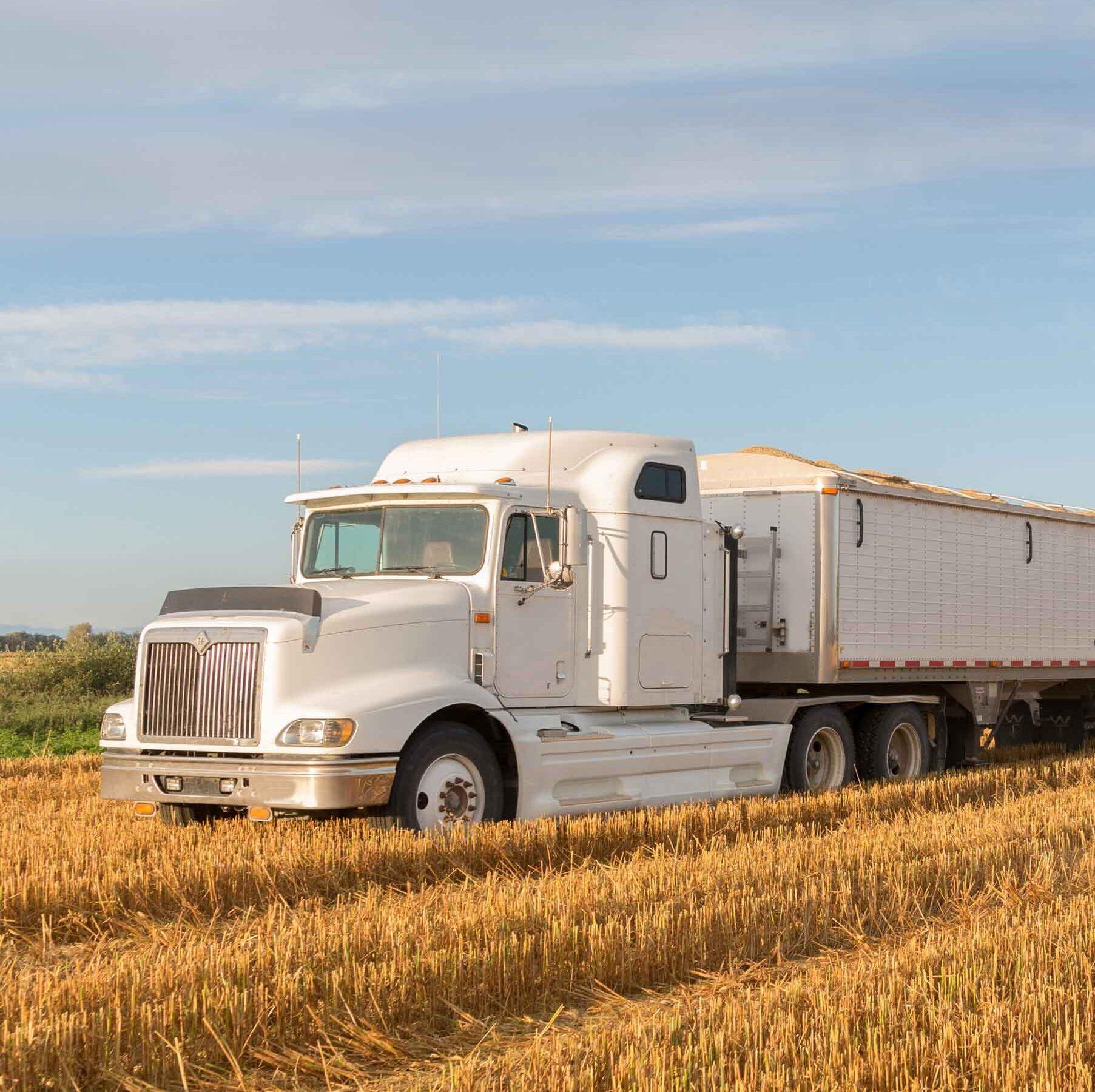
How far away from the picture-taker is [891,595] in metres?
15.0

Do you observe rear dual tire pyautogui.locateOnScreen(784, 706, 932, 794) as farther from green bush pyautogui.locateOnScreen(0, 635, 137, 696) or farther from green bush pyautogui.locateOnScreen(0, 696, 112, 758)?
green bush pyautogui.locateOnScreen(0, 635, 137, 696)

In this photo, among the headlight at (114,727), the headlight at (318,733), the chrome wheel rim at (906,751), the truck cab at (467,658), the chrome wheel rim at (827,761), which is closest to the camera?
the headlight at (318,733)

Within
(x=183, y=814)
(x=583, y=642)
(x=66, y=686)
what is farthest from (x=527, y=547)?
(x=66, y=686)

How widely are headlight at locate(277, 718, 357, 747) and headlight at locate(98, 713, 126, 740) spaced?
1506mm

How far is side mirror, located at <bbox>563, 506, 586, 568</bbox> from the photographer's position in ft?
38.8

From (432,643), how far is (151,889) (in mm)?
3232

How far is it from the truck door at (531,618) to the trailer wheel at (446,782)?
26.9 inches

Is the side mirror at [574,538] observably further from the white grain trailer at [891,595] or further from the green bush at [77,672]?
the green bush at [77,672]

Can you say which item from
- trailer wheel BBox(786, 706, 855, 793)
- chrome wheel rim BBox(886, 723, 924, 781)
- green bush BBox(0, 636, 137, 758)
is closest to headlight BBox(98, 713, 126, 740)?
trailer wheel BBox(786, 706, 855, 793)

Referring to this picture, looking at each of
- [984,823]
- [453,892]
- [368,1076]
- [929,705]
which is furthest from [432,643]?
[929,705]

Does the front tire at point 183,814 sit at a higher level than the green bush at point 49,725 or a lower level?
higher

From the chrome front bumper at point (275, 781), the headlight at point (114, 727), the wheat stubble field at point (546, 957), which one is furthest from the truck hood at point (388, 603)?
the headlight at point (114, 727)

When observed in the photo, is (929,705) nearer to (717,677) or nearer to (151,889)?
(717,677)

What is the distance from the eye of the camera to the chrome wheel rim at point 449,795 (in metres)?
10.5
